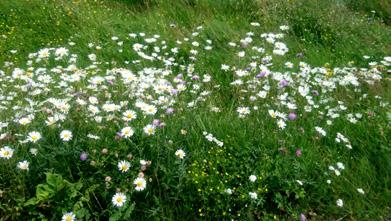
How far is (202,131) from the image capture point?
11.4 ft

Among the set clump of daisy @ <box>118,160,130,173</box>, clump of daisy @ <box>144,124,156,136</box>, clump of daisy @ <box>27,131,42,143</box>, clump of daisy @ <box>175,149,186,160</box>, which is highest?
clump of daisy @ <box>27,131,42,143</box>

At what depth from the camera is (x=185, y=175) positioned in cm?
299

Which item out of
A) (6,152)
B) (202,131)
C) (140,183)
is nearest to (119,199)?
(140,183)

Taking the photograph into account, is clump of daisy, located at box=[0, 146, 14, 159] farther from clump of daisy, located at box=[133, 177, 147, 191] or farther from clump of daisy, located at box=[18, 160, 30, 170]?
clump of daisy, located at box=[133, 177, 147, 191]

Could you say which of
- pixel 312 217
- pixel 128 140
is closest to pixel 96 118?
pixel 128 140

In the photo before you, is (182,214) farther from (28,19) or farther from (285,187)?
(28,19)

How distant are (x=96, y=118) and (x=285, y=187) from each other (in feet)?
4.69

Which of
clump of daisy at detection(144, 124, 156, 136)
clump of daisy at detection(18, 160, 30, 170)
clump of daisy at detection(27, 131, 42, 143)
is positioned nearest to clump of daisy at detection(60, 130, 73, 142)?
clump of daisy at detection(27, 131, 42, 143)

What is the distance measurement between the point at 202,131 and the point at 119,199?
3.03 feet

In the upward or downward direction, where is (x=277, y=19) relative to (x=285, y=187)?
downward

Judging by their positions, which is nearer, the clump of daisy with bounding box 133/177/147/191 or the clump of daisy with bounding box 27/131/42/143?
the clump of daisy with bounding box 133/177/147/191

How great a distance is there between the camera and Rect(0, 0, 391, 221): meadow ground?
297 cm

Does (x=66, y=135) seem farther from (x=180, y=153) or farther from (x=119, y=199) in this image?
(x=180, y=153)

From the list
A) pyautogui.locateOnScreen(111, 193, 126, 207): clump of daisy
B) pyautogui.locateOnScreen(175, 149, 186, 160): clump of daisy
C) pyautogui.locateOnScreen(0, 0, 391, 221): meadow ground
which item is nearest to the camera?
pyautogui.locateOnScreen(111, 193, 126, 207): clump of daisy
